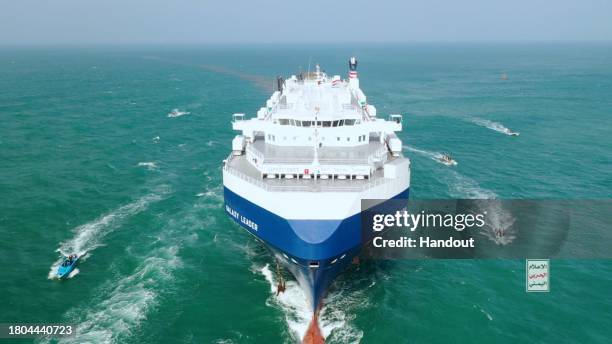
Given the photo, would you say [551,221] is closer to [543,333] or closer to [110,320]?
[543,333]

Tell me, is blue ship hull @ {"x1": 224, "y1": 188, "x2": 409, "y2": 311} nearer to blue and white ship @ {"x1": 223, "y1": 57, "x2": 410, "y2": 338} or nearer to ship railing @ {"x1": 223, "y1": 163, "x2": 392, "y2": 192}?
blue and white ship @ {"x1": 223, "y1": 57, "x2": 410, "y2": 338}

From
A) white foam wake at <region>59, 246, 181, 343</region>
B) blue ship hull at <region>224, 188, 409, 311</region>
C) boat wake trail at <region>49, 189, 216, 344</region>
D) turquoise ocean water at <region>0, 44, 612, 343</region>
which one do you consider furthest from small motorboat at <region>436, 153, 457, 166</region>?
white foam wake at <region>59, 246, 181, 343</region>

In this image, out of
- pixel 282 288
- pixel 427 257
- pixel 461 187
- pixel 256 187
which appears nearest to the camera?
pixel 256 187

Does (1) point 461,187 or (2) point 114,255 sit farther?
(1) point 461,187

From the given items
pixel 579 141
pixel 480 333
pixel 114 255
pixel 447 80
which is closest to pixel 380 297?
pixel 480 333

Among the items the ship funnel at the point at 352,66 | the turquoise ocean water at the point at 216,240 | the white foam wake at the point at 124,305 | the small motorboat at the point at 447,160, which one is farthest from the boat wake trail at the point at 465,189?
the white foam wake at the point at 124,305

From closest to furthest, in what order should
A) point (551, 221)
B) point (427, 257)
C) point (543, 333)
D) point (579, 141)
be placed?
point (543, 333), point (427, 257), point (551, 221), point (579, 141)

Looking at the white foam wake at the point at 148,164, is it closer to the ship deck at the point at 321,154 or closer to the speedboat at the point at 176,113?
the ship deck at the point at 321,154

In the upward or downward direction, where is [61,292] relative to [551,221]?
downward
